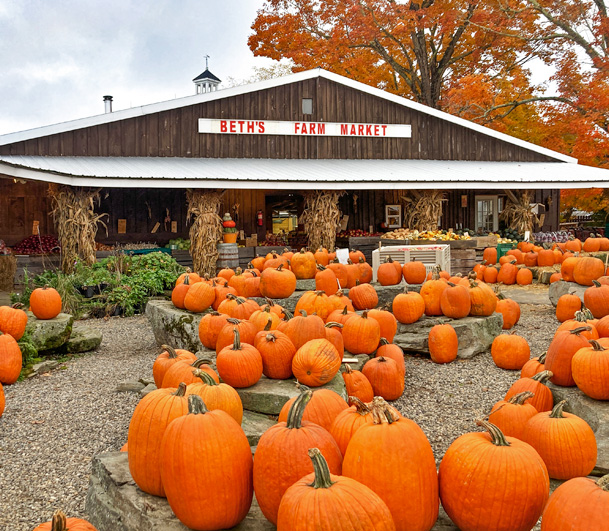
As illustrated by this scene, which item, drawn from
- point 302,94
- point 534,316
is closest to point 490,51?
point 302,94

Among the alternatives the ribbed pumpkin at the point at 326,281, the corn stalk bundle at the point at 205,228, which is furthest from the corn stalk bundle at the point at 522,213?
the ribbed pumpkin at the point at 326,281

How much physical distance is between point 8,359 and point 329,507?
4.85m

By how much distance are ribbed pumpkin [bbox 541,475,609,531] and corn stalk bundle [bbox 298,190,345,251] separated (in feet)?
41.3

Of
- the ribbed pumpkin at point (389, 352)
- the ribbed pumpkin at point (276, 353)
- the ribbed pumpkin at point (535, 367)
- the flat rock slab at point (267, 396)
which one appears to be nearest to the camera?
the flat rock slab at point (267, 396)

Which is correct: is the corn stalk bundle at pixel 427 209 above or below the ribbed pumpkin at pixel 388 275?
above

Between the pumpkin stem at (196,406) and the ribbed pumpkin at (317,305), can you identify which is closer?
the pumpkin stem at (196,406)

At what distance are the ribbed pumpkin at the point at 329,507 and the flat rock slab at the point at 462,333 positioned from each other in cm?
472

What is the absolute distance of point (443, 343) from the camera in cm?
594

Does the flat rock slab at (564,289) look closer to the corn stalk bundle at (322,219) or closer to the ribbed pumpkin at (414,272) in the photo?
the ribbed pumpkin at (414,272)

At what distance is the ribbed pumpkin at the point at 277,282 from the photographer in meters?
6.86

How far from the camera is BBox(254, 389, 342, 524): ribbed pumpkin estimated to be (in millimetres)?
1994

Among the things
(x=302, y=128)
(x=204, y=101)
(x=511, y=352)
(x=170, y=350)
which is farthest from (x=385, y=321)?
(x=302, y=128)

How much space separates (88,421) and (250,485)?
284cm

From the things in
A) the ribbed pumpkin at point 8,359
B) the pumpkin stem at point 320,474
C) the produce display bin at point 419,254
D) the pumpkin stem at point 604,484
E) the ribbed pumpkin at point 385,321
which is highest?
the produce display bin at point 419,254
